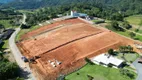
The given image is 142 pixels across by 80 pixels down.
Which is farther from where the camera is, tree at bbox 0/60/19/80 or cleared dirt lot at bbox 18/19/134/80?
cleared dirt lot at bbox 18/19/134/80

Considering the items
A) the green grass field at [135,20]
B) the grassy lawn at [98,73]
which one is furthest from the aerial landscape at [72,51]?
the green grass field at [135,20]

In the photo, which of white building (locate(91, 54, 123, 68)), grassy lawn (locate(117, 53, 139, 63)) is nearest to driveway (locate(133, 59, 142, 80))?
grassy lawn (locate(117, 53, 139, 63))

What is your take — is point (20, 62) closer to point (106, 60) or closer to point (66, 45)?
point (66, 45)

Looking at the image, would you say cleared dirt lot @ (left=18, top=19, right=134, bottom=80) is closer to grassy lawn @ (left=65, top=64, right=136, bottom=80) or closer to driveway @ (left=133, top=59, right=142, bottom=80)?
grassy lawn @ (left=65, top=64, right=136, bottom=80)

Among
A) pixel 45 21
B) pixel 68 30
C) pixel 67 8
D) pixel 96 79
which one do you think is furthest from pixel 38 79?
pixel 67 8

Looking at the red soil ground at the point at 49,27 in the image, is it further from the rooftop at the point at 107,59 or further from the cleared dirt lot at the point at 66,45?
the rooftop at the point at 107,59
